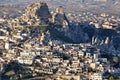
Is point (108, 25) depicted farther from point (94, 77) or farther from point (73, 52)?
point (94, 77)

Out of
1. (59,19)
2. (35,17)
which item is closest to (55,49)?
(35,17)

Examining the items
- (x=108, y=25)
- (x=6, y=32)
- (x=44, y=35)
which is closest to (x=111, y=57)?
(x=44, y=35)

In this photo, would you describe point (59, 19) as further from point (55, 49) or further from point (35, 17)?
point (55, 49)

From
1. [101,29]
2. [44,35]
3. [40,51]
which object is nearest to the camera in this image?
[40,51]

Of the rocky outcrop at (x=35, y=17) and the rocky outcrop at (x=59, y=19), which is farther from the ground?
the rocky outcrop at (x=35, y=17)

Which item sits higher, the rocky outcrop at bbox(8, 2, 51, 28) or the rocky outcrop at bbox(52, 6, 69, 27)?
the rocky outcrop at bbox(8, 2, 51, 28)

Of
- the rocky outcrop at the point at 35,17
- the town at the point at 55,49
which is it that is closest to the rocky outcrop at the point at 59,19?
the town at the point at 55,49

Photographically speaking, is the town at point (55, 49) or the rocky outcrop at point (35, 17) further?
the rocky outcrop at point (35, 17)

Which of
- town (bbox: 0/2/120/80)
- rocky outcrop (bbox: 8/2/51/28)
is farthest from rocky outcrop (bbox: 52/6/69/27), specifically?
rocky outcrop (bbox: 8/2/51/28)

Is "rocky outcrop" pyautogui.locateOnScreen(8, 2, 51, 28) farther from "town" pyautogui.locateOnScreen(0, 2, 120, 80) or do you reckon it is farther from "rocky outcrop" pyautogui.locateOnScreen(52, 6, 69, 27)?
"rocky outcrop" pyautogui.locateOnScreen(52, 6, 69, 27)

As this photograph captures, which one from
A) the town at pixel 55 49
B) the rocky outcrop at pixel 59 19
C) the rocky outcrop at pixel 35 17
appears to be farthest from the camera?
the rocky outcrop at pixel 59 19

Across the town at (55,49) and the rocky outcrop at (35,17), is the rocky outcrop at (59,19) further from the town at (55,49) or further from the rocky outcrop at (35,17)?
the rocky outcrop at (35,17)
